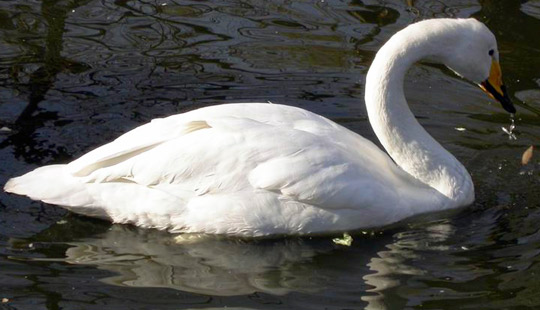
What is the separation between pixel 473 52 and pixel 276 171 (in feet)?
5.43

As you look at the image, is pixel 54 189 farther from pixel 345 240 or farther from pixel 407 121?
pixel 407 121

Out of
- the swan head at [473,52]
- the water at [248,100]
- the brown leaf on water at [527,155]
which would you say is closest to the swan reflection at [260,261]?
the water at [248,100]

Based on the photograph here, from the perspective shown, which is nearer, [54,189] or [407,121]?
[54,189]

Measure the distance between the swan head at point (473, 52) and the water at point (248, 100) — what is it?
817 mm

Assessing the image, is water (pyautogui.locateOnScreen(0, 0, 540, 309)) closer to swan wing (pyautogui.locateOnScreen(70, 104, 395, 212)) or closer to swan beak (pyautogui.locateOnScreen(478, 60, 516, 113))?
swan wing (pyautogui.locateOnScreen(70, 104, 395, 212))

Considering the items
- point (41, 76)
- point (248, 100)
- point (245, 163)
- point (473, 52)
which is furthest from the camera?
point (41, 76)

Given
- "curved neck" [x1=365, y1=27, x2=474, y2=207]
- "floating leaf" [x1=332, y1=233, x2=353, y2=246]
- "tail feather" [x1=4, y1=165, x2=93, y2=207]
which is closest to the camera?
"floating leaf" [x1=332, y1=233, x2=353, y2=246]

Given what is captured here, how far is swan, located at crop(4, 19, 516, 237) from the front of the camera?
6.88 m

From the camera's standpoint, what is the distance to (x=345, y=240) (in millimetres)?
6988

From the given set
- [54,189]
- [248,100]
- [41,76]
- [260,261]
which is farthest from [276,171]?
[41,76]

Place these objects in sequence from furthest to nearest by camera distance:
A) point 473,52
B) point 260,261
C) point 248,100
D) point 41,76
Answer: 1. point 41,76
2. point 248,100
3. point 473,52
4. point 260,261

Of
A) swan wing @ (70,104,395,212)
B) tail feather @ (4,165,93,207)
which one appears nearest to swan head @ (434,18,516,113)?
swan wing @ (70,104,395,212)

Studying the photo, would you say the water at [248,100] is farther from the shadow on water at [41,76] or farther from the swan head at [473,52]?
the swan head at [473,52]

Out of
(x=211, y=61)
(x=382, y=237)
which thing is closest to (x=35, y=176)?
(x=382, y=237)
